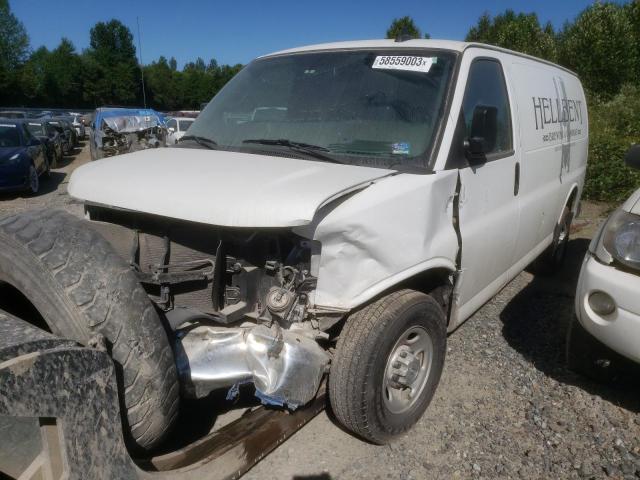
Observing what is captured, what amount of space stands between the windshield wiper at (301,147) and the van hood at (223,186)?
9 cm

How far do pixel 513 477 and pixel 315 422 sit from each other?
1.14m

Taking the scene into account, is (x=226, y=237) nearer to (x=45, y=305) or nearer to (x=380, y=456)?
(x=45, y=305)

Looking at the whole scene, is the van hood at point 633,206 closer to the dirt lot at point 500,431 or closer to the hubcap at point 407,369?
the dirt lot at point 500,431

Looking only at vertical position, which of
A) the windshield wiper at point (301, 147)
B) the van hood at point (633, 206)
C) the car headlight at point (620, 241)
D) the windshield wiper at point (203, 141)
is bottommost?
the car headlight at point (620, 241)

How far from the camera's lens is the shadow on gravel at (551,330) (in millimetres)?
3461

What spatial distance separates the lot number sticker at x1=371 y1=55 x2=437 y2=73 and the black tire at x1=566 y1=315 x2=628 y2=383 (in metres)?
1.93

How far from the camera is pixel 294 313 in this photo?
94.0 inches

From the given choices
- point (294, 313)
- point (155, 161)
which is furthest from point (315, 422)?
point (155, 161)

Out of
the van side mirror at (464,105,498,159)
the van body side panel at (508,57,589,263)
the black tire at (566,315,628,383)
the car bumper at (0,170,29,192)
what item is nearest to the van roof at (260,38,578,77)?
the van side mirror at (464,105,498,159)

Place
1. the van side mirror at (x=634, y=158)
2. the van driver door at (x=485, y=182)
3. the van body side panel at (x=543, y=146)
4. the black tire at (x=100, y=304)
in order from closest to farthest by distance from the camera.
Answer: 1. the black tire at (x=100, y=304)
2. the van driver door at (x=485, y=182)
3. the van side mirror at (x=634, y=158)
4. the van body side panel at (x=543, y=146)

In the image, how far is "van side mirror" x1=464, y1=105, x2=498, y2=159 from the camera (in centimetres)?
300

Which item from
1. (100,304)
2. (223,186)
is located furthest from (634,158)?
(100,304)

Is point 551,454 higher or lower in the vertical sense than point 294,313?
lower

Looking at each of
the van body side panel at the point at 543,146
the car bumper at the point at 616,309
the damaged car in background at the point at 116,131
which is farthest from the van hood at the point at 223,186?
the damaged car in background at the point at 116,131
